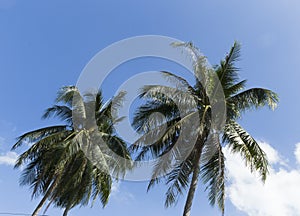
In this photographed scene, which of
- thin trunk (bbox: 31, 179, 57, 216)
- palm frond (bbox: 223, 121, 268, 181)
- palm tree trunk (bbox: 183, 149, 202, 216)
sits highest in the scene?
palm frond (bbox: 223, 121, 268, 181)

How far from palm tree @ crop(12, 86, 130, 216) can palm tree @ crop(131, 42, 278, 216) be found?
355 cm

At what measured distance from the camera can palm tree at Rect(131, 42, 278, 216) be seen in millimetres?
11539

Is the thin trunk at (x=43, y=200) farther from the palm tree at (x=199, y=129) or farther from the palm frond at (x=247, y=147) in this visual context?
the palm frond at (x=247, y=147)

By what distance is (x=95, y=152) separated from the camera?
15.1 meters

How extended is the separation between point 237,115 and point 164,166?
11.0 ft

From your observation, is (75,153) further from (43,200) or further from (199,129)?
(199,129)

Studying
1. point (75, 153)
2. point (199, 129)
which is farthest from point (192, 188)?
point (75, 153)

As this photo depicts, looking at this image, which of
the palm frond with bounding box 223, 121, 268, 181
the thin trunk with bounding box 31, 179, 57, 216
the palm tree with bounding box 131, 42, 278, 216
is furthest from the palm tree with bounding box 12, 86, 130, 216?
the palm frond with bounding box 223, 121, 268, 181

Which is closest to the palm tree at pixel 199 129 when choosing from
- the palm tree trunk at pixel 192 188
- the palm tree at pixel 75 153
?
the palm tree trunk at pixel 192 188

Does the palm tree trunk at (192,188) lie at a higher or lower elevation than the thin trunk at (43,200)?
higher

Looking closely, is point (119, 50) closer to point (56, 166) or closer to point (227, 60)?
point (227, 60)

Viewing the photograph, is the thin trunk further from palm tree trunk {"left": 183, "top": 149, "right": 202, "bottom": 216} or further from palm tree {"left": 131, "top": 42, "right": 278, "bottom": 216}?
palm tree trunk {"left": 183, "top": 149, "right": 202, "bottom": 216}

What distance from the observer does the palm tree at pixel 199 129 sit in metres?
11.5

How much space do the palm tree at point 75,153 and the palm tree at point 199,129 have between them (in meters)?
3.55
